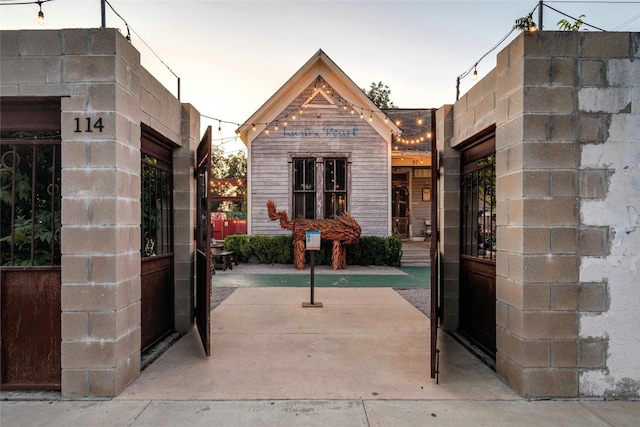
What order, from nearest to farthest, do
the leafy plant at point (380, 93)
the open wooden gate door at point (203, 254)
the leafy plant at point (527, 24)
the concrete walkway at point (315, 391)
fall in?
the concrete walkway at point (315, 391)
the open wooden gate door at point (203, 254)
the leafy plant at point (527, 24)
the leafy plant at point (380, 93)

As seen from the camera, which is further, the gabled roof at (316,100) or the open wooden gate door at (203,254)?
the gabled roof at (316,100)

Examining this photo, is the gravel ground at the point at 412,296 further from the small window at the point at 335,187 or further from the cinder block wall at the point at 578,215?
the small window at the point at 335,187

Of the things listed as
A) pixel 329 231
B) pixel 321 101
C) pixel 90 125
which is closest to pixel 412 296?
pixel 329 231

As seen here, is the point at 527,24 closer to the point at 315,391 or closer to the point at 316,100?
the point at 315,391

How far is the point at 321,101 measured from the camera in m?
13.7

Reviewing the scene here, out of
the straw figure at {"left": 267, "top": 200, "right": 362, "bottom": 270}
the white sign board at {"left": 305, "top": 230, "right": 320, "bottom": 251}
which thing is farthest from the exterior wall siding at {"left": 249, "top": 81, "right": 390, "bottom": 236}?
the white sign board at {"left": 305, "top": 230, "right": 320, "bottom": 251}

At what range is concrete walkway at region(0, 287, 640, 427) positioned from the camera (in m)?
2.86

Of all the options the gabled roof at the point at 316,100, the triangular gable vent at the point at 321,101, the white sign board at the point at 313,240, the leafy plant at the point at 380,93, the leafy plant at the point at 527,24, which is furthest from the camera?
the leafy plant at the point at 380,93

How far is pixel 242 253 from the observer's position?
13641 mm

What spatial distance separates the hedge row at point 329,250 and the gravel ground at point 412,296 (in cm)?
425

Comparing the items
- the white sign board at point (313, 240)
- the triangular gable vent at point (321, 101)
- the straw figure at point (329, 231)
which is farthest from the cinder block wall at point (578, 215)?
the triangular gable vent at point (321, 101)

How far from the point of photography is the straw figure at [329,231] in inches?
489

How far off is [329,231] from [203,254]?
7946 mm

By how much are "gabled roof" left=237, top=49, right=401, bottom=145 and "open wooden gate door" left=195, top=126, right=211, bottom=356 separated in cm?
846
